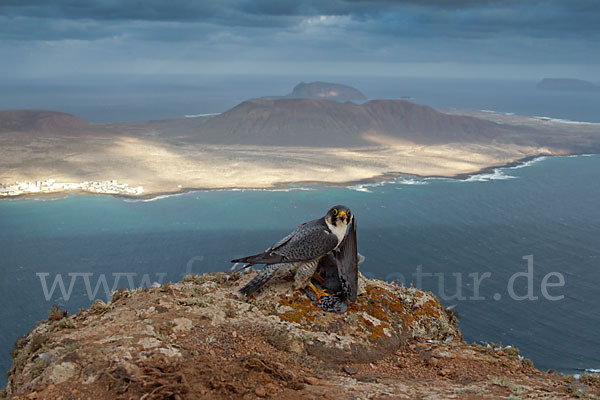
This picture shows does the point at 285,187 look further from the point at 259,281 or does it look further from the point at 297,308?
the point at 297,308

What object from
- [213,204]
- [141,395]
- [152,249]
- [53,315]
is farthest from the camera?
[213,204]

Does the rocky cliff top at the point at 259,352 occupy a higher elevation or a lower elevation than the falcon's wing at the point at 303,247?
lower

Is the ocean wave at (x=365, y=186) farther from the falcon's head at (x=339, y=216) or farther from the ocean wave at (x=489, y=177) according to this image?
the falcon's head at (x=339, y=216)

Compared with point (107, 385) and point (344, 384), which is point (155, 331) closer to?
point (107, 385)

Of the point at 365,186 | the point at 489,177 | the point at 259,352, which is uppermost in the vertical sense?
the point at 259,352

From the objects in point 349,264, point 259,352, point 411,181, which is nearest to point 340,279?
point 349,264

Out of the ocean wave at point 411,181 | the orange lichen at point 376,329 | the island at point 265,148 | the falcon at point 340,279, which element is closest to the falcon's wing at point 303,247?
the falcon at point 340,279

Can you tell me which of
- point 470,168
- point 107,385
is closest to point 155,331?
point 107,385
